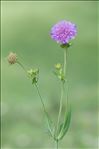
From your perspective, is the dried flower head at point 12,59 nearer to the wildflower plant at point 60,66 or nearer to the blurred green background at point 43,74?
the wildflower plant at point 60,66

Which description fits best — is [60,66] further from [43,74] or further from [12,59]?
[43,74]

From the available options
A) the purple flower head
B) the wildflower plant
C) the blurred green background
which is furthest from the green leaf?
the blurred green background

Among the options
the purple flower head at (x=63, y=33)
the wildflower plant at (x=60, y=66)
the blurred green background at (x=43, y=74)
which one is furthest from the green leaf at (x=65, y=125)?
the blurred green background at (x=43, y=74)

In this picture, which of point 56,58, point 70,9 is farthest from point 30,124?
point 70,9

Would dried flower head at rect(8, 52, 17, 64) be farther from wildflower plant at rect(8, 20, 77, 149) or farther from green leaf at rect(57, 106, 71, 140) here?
green leaf at rect(57, 106, 71, 140)

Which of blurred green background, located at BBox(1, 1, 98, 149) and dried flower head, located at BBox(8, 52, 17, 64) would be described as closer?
dried flower head, located at BBox(8, 52, 17, 64)

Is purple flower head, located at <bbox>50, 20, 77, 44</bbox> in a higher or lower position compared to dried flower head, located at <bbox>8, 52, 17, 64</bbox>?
higher

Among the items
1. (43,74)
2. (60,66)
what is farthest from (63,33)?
(43,74)
